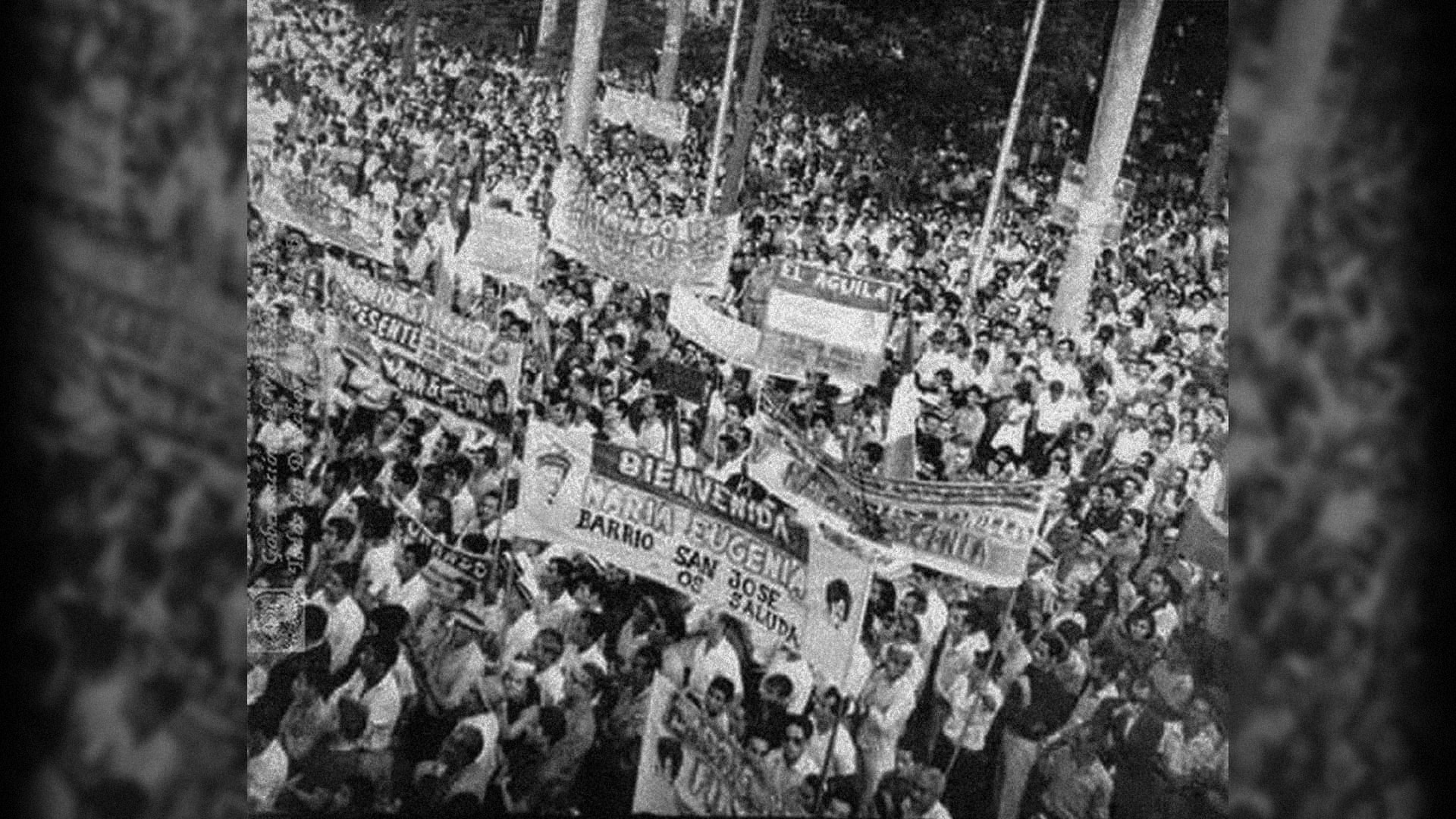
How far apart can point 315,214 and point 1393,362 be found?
6.03 m

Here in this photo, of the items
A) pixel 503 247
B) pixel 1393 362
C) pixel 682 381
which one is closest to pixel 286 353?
pixel 503 247

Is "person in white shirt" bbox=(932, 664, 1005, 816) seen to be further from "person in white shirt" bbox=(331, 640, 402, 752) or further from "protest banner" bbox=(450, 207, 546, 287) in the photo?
"protest banner" bbox=(450, 207, 546, 287)

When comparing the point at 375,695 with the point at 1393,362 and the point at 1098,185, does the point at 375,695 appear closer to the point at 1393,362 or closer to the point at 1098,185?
the point at 1098,185

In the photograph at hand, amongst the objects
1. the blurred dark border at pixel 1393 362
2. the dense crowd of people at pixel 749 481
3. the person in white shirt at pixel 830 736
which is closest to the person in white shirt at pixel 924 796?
the dense crowd of people at pixel 749 481

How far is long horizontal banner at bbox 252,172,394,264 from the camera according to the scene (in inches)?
243

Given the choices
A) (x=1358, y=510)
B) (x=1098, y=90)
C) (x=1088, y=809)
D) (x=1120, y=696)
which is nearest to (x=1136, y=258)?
(x=1098, y=90)

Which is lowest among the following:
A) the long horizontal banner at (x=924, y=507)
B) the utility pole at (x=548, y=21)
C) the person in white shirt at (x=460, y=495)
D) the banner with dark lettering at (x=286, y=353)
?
the person in white shirt at (x=460, y=495)

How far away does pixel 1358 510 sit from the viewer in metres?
0.53

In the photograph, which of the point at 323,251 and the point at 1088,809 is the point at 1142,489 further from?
the point at 323,251

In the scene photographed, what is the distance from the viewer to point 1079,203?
6117mm

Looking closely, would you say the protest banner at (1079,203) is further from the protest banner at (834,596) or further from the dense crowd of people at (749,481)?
the protest banner at (834,596)

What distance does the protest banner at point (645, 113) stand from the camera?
6305mm

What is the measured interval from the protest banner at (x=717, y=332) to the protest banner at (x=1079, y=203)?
133 centimetres

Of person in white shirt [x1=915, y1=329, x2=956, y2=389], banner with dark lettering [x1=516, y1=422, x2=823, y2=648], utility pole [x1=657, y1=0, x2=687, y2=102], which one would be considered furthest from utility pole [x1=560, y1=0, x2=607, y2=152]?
person in white shirt [x1=915, y1=329, x2=956, y2=389]
